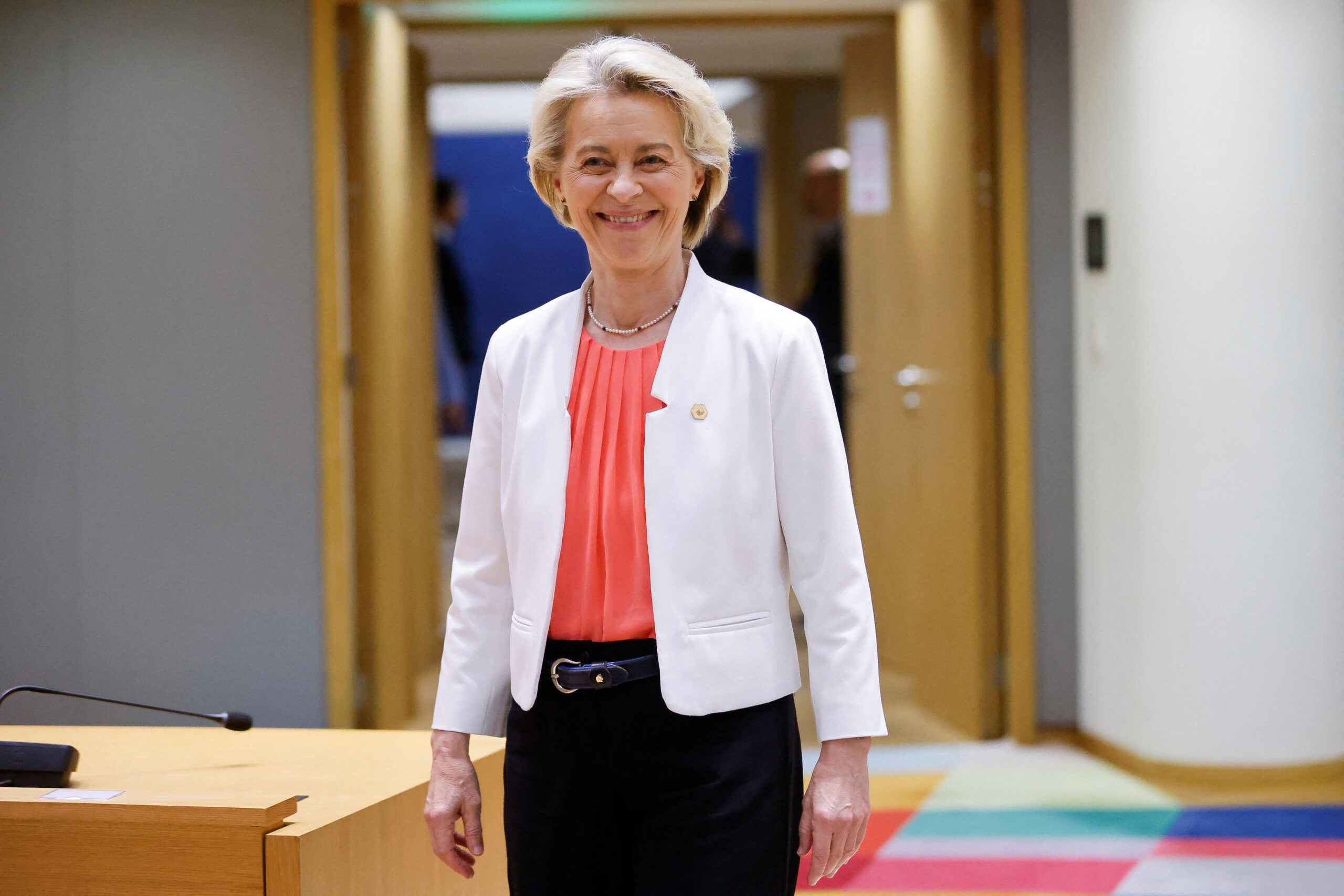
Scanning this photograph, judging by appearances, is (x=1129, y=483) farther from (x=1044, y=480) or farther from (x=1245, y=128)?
(x=1245, y=128)

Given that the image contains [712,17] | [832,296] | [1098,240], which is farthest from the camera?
[832,296]

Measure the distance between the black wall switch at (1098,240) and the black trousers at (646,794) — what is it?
272 cm

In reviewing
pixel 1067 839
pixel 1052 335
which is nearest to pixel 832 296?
pixel 1052 335

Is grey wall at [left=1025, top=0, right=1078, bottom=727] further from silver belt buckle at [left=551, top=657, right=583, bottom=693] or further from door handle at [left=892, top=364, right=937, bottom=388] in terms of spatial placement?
silver belt buckle at [left=551, top=657, right=583, bottom=693]

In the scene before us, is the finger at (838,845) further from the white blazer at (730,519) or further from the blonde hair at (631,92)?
the blonde hair at (631,92)

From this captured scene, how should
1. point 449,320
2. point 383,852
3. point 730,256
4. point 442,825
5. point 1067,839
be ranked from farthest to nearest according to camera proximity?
point 730,256
point 449,320
point 1067,839
point 383,852
point 442,825

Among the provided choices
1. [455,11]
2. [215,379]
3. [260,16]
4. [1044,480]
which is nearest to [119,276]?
[215,379]

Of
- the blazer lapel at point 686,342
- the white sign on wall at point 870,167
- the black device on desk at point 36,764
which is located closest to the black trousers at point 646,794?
the blazer lapel at point 686,342

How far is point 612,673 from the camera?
1159 millimetres

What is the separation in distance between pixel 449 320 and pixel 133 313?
8.70ft

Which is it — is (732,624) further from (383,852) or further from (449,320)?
(449,320)

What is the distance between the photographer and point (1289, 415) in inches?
130

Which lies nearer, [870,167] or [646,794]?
[646,794]

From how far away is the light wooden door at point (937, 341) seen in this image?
3791 mm
